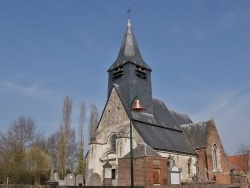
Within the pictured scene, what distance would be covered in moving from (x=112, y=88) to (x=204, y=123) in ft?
37.1

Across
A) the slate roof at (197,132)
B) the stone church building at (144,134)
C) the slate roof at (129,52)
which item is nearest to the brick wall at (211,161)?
the stone church building at (144,134)

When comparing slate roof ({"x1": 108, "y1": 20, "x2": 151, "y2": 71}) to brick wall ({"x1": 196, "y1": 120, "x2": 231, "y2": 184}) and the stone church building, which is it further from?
brick wall ({"x1": 196, "y1": 120, "x2": 231, "y2": 184})

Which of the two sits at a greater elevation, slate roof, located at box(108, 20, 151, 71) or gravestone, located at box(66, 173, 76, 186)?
slate roof, located at box(108, 20, 151, 71)

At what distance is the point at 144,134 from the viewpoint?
2436 cm

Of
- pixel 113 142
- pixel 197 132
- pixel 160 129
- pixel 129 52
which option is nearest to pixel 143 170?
pixel 113 142

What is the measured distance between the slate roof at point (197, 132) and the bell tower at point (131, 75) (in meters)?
5.80

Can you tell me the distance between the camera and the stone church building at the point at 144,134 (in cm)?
2453

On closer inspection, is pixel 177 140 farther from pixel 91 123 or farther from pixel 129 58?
pixel 91 123

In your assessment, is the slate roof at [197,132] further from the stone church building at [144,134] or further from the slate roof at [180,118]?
the slate roof at [180,118]

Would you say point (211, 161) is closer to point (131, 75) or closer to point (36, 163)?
point (131, 75)

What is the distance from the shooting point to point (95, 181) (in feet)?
61.8

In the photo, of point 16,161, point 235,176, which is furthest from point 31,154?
point 235,176

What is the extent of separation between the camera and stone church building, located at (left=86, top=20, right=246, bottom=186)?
80.5 ft

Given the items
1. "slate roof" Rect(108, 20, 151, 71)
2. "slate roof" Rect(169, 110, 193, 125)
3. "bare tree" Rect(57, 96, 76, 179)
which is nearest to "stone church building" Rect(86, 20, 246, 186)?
"slate roof" Rect(108, 20, 151, 71)
